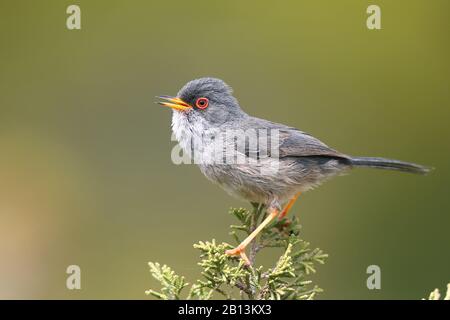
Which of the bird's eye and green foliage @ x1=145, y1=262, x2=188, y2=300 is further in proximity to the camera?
the bird's eye

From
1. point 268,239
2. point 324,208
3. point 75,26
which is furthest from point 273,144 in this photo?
point 75,26

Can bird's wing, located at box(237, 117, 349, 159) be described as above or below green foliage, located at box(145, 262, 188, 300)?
above

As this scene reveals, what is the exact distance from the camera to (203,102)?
15.2 ft

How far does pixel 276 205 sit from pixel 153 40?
9.99 feet

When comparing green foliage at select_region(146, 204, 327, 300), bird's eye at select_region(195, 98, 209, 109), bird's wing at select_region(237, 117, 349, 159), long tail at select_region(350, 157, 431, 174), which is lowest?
green foliage at select_region(146, 204, 327, 300)

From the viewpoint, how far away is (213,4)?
636cm

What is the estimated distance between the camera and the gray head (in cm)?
461

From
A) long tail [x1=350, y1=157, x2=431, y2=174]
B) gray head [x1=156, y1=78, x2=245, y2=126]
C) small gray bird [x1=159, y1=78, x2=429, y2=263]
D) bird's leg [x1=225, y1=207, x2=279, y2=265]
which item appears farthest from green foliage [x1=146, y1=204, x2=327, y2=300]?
gray head [x1=156, y1=78, x2=245, y2=126]

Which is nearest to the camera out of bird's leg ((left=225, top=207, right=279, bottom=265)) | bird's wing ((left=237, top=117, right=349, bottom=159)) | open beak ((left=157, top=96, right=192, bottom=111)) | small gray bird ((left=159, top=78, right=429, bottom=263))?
bird's leg ((left=225, top=207, right=279, bottom=265))

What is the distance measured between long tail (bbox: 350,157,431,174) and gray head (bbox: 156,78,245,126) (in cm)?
103

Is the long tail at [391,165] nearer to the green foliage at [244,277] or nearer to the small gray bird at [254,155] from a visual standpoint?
the small gray bird at [254,155]

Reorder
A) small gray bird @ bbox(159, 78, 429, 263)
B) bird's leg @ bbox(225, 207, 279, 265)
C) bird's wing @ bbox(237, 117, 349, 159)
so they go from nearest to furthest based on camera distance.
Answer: bird's leg @ bbox(225, 207, 279, 265), small gray bird @ bbox(159, 78, 429, 263), bird's wing @ bbox(237, 117, 349, 159)

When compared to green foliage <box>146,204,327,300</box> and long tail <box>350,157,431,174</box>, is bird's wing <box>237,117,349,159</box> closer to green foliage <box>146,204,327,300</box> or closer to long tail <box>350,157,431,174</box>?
long tail <box>350,157,431,174</box>

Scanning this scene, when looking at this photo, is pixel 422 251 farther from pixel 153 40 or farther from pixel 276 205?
pixel 153 40
